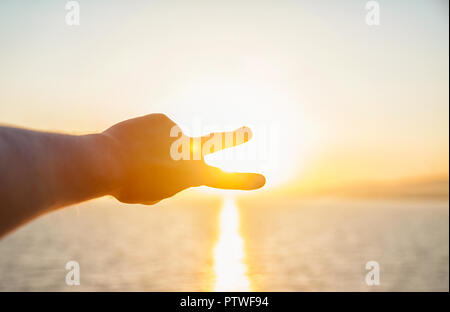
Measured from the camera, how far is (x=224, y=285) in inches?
1385

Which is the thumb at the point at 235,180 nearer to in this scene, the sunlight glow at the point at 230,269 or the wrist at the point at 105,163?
the wrist at the point at 105,163

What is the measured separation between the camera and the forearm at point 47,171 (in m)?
1.16

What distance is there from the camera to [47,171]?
4.32 feet

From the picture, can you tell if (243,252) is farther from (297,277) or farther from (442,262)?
(442,262)

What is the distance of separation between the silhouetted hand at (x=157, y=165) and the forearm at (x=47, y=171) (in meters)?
0.15

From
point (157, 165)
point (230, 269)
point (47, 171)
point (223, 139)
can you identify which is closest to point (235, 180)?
point (223, 139)

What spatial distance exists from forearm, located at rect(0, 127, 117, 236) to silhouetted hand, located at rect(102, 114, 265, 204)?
150mm

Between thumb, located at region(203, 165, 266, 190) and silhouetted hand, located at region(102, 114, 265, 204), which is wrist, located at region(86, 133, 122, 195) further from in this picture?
thumb, located at region(203, 165, 266, 190)

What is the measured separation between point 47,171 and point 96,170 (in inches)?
10.9

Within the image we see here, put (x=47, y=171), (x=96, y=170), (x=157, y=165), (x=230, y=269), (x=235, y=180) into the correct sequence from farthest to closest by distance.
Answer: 1. (x=230, y=269)
2. (x=157, y=165)
3. (x=235, y=180)
4. (x=96, y=170)
5. (x=47, y=171)

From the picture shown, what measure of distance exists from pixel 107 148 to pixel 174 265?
151ft

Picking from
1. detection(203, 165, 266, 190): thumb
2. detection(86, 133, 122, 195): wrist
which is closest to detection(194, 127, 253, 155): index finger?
detection(203, 165, 266, 190): thumb

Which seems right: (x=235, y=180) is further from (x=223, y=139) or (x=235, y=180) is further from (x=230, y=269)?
(x=230, y=269)
